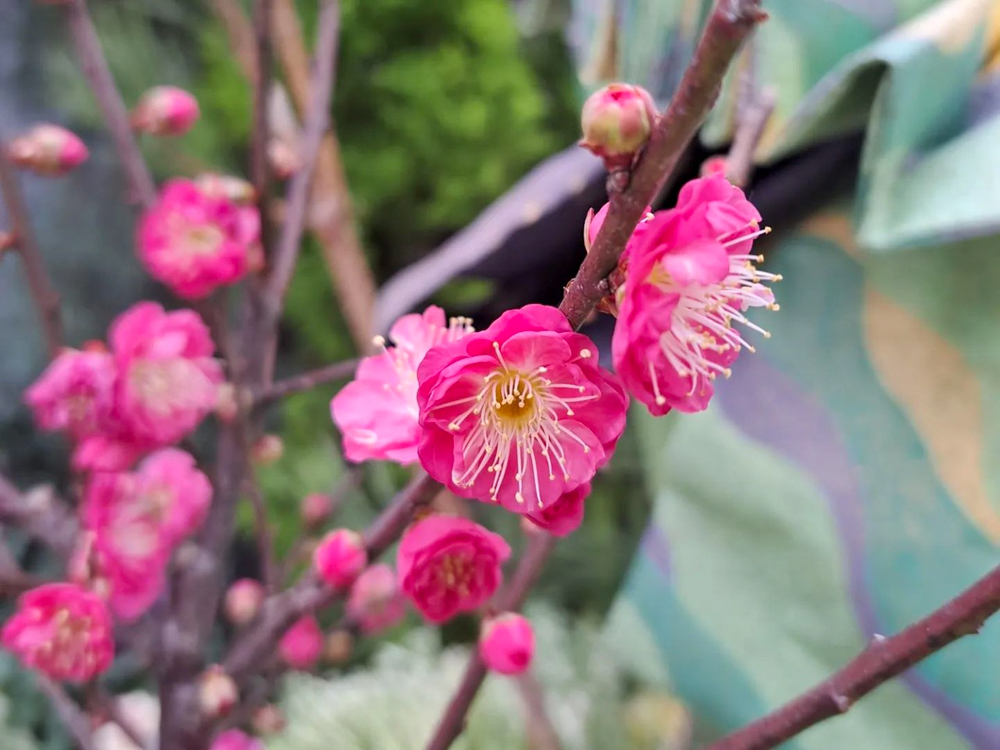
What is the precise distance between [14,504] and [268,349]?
0.41ft

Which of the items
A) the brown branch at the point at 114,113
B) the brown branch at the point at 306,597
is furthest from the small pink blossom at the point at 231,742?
the brown branch at the point at 114,113

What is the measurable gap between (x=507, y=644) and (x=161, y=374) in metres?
0.16

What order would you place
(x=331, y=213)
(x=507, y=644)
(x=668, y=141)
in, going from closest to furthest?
1. (x=668, y=141)
2. (x=507, y=644)
3. (x=331, y=213)

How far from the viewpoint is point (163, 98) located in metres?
0.38

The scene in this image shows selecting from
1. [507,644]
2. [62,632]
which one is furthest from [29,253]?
[507,644]

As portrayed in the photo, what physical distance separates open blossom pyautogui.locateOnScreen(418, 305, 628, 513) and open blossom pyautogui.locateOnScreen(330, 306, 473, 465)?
0.03 meters

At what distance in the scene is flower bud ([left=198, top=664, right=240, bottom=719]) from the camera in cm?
28

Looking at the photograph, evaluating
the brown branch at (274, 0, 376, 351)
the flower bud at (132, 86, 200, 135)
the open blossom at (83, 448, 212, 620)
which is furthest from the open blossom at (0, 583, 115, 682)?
the brown branch at (274, 0, 376, 351)

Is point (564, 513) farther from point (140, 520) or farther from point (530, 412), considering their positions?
point (140, 520)

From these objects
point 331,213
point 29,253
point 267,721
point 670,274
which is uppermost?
point 670,274

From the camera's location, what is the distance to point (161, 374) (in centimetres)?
28

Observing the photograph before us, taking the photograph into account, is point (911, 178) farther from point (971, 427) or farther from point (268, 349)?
point (268, 349)

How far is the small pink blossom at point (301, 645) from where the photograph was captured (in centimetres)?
41

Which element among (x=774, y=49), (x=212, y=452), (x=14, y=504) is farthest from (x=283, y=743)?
(x=774, y=49)
